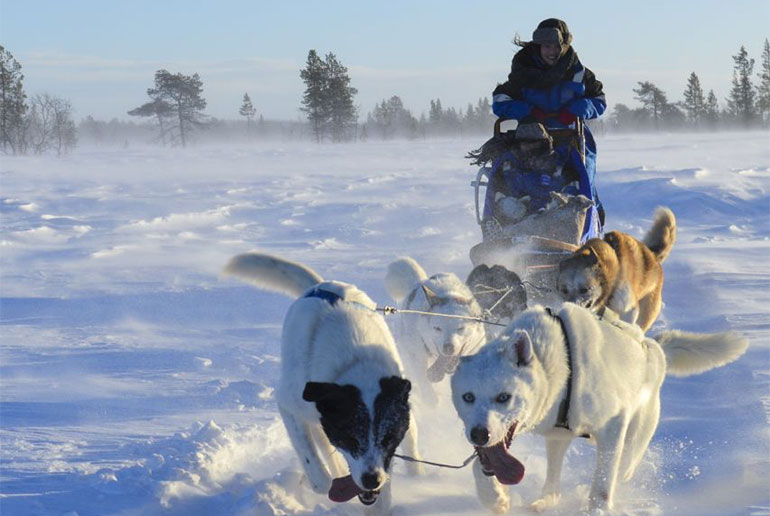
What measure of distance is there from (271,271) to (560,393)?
81.6 inches

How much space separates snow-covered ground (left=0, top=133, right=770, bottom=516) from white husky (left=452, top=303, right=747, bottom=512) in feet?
1.03

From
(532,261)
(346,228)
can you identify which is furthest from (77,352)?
(346,228)

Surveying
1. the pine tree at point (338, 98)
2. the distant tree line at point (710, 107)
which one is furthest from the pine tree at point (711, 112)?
the pine tree at point (338, 98)

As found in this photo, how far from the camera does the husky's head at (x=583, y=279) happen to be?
17.7 feet

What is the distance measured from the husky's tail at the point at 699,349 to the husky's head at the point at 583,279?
675mm

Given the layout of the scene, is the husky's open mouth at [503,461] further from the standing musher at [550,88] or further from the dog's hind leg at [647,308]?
the standing musher at [550,88]

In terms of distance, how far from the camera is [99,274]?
1153 cm

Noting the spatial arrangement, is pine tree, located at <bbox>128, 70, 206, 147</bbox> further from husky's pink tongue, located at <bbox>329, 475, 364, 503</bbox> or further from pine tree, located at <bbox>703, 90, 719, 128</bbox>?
husky's pink tongue, located at <bbox>329, 475, 364, 503</bbox>

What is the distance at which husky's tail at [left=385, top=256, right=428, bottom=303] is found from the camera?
6746 mm

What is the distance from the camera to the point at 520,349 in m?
3.65

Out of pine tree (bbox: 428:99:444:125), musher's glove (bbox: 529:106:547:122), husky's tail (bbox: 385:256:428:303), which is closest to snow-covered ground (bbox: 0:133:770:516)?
husky's tail (bbox: 385:256:428:303)

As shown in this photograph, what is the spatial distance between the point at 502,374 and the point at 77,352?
5.24 meters

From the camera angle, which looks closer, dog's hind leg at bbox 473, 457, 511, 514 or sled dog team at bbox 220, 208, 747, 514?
sled dog team at bbox 220, 208, 747, 514

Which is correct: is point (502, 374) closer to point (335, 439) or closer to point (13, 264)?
point (335, 439)
